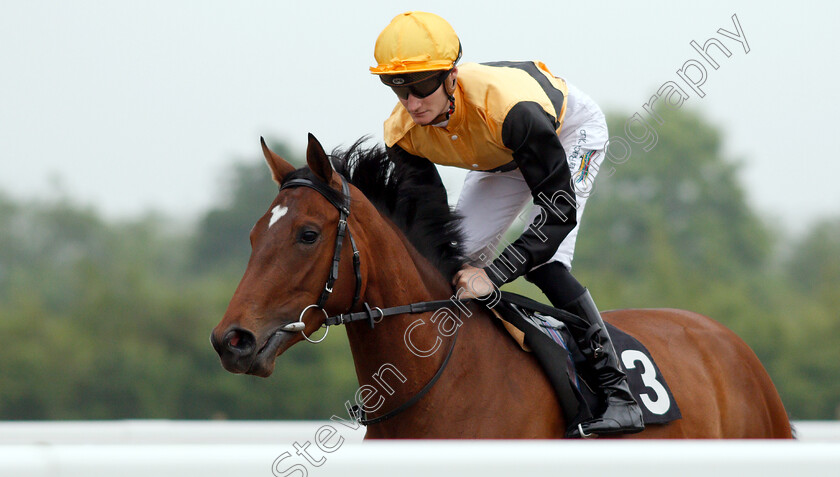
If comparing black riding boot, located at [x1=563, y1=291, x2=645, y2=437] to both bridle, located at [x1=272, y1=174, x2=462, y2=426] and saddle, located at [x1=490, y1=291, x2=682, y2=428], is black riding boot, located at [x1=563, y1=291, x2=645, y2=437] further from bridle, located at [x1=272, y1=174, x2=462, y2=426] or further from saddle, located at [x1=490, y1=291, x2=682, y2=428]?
bridle, located at [x1=272, y1=174, x2=462, y2=426]

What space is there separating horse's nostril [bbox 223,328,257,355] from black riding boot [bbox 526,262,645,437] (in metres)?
1.07

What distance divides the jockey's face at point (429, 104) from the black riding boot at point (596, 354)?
0.64 m

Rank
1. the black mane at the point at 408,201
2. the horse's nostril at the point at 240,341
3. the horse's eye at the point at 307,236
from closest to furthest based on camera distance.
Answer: the horse's nostril at the point at 240,341 < the horse's eye at the point at 307,236 < the black mane at the point at 408,201

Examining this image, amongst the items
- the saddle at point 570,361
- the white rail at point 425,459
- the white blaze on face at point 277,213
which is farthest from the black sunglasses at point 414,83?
the white rail at point 425,459

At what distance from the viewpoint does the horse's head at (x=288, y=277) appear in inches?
91.2

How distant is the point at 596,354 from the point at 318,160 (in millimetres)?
1105

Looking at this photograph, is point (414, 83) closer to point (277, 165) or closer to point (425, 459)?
point (277, 165)

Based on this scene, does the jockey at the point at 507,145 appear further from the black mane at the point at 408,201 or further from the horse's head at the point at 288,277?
the horse's head at the point at 288,277

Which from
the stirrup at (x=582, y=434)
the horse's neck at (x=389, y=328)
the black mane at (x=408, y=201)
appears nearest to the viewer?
the horse's neck at (x=389, y=328)

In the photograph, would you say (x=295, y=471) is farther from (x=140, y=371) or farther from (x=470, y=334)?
(x=140, y=371)

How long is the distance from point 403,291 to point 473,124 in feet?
2.05

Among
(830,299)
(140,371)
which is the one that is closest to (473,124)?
(140,371)

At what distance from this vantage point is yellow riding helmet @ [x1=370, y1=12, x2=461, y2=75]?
105 inches

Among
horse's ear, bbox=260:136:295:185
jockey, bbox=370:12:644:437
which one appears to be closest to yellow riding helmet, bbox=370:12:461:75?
jockey, bbox=370:12:644:437
